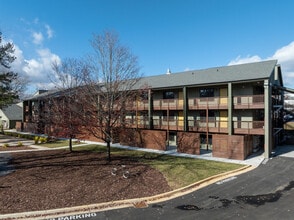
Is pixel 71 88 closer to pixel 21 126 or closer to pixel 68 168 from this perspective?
pixel 68 168

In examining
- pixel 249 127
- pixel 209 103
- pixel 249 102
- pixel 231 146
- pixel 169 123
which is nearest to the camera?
pixel 231 146

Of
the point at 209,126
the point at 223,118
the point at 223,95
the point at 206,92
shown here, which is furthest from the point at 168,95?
the point at 223,118

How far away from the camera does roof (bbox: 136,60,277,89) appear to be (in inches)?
793

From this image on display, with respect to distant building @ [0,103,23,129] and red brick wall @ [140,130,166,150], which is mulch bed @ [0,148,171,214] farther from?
distant building @ [0,103,23,129]

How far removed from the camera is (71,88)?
19906mm

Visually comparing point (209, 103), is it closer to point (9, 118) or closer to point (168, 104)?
point (168, 104)

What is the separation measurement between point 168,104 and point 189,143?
271 inches

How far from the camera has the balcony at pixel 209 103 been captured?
2248cm

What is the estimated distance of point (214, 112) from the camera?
24.1 metres

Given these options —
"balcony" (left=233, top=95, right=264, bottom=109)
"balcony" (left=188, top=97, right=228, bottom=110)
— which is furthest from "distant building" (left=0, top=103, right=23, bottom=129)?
"balcony" (left=233, top=95, right=264, bottom=109)

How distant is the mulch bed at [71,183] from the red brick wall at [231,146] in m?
6.80

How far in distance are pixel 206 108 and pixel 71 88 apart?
1278 cm

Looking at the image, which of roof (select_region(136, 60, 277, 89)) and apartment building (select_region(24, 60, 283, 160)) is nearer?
apartment building (select_region(24, 60, 283, 160))

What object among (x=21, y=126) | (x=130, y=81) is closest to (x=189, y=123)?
(x=130, y=81)
